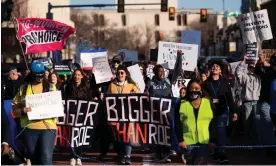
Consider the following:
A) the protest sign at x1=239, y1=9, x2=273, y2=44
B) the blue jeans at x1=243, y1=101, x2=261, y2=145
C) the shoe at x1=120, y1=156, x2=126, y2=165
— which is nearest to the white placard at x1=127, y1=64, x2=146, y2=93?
the protest sign at x1=239, y1=9, x2=273, y2=44

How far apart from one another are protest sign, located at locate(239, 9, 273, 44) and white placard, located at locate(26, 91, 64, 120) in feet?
19.4

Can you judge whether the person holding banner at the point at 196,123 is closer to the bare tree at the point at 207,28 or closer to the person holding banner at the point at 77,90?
the person holding banner at the point at 77,90

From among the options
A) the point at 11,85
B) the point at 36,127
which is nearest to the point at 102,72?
the point at 11,85

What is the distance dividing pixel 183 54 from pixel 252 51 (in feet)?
5.13

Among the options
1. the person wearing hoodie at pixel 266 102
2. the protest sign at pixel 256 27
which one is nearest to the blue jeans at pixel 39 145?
the person wearing hoodie at pixel 266 102

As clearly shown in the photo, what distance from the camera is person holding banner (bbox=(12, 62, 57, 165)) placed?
757 cm

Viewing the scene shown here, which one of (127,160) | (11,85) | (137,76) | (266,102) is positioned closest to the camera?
(127,160)

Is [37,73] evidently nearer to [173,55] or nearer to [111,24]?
[173,55]

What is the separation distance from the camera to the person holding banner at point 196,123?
24.0 ft

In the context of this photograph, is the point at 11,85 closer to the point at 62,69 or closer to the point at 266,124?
the point at 62,69

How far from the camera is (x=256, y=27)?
12961mm

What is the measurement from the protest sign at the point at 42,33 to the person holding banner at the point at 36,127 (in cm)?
329

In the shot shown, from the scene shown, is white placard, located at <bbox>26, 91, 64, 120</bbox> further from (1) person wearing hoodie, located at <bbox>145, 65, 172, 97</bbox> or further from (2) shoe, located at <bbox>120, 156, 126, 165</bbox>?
(1) person wearing hoodie, located at <bbox>145, 65, 172, 97</bbox>

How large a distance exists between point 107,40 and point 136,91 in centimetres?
10350
